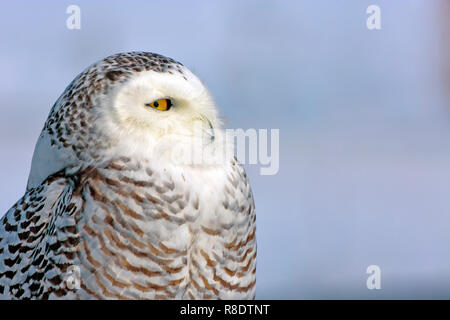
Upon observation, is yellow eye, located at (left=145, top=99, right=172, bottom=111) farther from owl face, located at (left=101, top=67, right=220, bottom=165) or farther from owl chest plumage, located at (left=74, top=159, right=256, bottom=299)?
owl chest plumage, located at (left=74, top=159, right=256, bottom=299)

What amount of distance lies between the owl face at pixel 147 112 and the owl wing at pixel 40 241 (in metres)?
0.18

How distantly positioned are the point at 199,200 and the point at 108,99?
0.29 metres

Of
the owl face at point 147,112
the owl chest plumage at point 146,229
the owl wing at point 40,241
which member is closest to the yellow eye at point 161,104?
the owl face at point 147,112

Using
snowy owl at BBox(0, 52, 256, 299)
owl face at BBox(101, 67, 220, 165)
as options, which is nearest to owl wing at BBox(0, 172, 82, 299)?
snowy owl at BBox(0, 52, 256, 299)

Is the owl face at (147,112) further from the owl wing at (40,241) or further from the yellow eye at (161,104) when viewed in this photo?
the owl wing at (40,241)

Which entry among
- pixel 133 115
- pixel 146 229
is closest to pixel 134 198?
pixel 146 229

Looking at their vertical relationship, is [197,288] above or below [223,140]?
below

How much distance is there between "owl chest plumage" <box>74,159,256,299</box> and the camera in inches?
52.0

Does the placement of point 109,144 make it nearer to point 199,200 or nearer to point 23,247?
point 199,200

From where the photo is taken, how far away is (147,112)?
134 centimetres

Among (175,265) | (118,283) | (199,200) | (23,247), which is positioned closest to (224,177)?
(199,200)

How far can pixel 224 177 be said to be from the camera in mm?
1417

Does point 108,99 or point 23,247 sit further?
point 23,247

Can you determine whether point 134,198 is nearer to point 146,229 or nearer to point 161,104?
point 146,229
